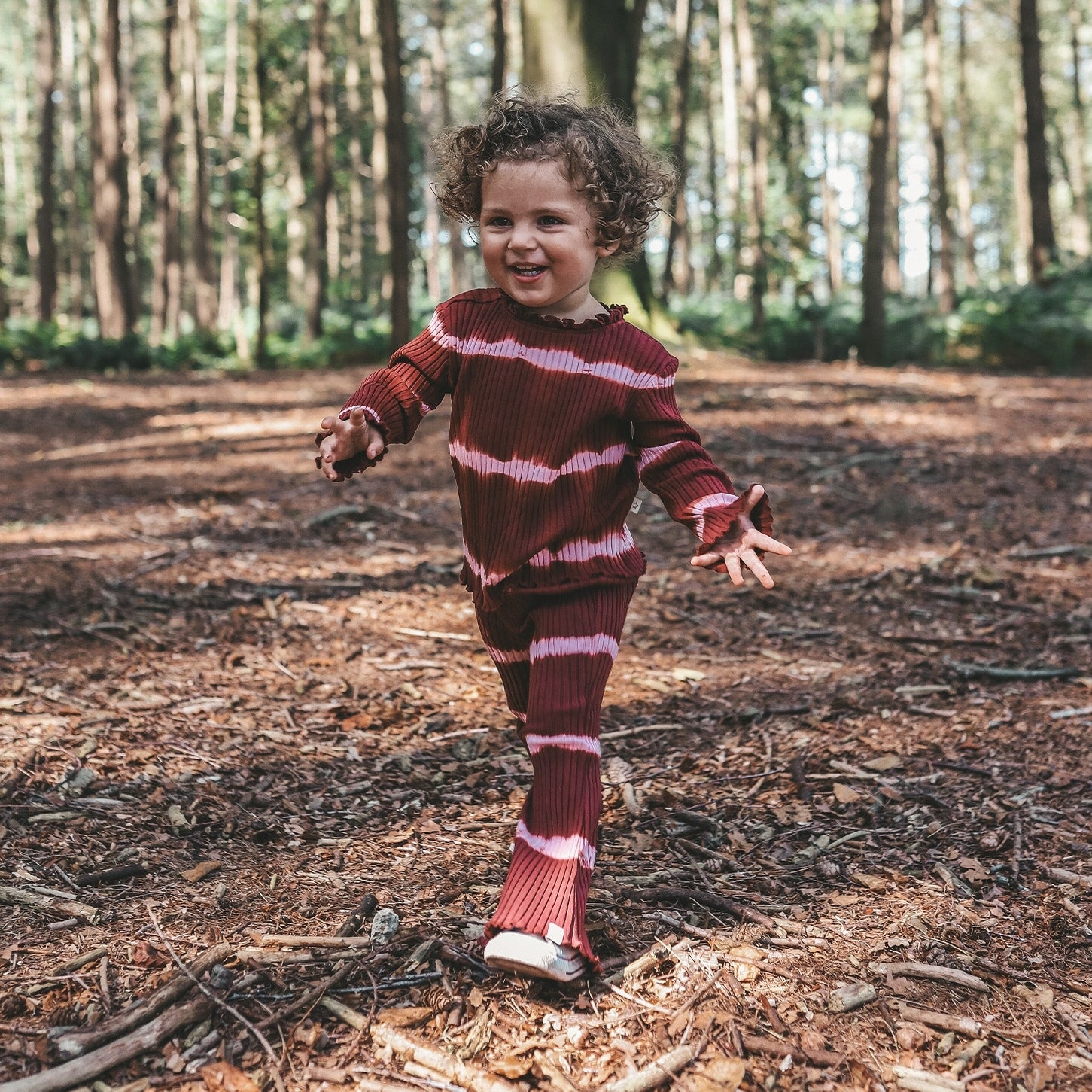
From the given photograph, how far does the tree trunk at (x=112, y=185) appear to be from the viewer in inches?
731

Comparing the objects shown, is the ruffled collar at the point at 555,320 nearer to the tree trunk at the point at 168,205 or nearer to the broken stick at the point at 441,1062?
the broken stick at the point at 441,1062

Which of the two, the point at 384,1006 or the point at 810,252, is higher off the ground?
the point at 810,252

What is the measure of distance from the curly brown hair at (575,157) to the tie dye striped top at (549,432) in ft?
0.70

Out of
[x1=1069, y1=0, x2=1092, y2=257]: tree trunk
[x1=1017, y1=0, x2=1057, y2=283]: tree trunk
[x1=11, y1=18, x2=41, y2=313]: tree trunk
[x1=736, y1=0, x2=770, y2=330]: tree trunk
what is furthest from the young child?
[x1=11, y1=18, x2=41, y2=313]: tree trunk

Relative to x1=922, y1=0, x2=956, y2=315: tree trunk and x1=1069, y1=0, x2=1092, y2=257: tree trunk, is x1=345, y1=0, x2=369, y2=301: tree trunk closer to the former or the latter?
x1=922, y1=0, x2=956, y2=315: tree trunk

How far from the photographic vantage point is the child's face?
232 centimetres

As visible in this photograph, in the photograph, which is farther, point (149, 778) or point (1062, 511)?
point (1062, 511)

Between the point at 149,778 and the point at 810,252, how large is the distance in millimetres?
15385

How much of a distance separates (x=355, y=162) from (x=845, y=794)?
34.6 metres

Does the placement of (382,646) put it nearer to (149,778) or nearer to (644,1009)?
(149,778)

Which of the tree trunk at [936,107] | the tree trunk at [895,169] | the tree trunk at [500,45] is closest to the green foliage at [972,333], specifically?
the tree trunk at [895,169]

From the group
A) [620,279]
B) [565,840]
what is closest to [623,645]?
[565,840]

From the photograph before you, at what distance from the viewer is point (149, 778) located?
3359mm

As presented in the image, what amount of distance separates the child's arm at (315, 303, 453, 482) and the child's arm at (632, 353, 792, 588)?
1.52ft
